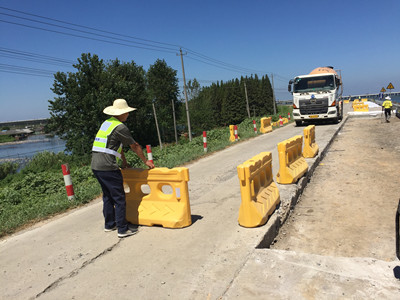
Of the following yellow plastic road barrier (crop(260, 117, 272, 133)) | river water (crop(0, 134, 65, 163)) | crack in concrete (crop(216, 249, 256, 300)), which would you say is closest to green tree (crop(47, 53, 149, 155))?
river water (crop(0, 134, 65, 163))

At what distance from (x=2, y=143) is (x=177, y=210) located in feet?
451

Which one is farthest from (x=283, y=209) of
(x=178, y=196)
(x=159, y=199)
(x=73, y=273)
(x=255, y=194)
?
(x=73, y=273)

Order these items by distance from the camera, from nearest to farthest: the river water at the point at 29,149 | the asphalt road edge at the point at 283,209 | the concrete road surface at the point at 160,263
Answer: the concrete road surface at the point at 160,263 → the asphalt road edge at the point at 283,209 → the river water at the point at 29,149

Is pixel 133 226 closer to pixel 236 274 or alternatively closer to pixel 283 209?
pixel 236 274

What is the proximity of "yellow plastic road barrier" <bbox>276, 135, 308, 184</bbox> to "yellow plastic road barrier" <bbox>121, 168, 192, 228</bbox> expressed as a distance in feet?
8.59

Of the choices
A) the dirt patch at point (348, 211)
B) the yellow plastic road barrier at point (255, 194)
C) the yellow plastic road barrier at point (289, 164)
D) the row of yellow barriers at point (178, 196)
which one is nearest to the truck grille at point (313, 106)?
the dirt patch at point (348, 211)

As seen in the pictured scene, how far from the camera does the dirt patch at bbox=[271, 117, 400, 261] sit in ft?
13.8

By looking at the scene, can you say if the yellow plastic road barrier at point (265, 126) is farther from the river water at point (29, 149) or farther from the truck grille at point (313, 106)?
the river water at point (29, 149)

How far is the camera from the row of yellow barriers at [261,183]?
13.5ft

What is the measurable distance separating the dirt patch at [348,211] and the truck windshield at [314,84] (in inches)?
394

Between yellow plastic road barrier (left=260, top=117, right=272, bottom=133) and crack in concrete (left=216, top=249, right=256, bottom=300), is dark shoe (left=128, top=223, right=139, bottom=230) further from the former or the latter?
yellow plastic road barrier (left=260, top=117, right=272, bottom=133)

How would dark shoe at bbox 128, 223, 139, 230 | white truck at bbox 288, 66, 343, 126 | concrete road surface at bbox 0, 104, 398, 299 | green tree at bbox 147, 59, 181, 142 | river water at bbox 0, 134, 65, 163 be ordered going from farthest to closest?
green tree at bbox 147, 59, 181, 142, river water at bbox 0, 134, 65, 163, white truck at bbox 288, 66, 343, 126, dark shoe at bbox 128, 223, 139, 230, concrete road surface at bbox 0, 104, 398, 299

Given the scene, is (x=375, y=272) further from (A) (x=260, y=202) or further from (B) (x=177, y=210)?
(B) (x=177, y=210)

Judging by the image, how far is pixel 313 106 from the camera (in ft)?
63.9
